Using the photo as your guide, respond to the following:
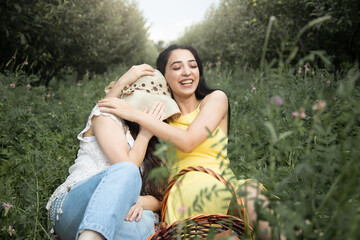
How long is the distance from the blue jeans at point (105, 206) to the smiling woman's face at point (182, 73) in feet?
3.10

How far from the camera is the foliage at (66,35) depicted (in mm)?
5086

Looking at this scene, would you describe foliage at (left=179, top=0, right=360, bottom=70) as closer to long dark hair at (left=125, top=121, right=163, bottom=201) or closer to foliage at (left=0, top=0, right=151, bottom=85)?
long dark hair at (left=125, top=121, right=163, bottom=201)

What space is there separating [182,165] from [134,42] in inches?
439

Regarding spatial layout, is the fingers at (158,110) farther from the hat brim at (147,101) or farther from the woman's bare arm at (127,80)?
the woman's bare arm at (127,80)

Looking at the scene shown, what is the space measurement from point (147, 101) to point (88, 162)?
602 millimetres

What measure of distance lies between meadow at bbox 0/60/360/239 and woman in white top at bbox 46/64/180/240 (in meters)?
0.24

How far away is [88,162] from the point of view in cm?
221

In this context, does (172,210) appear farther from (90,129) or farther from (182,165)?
(90,129)

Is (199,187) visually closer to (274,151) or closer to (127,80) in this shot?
(127,80)

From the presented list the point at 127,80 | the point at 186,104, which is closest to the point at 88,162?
the point at 127,80

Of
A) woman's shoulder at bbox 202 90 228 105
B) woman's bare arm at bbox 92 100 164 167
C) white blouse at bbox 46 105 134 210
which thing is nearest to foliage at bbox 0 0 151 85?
white blouse at bbox 46 105 134 210

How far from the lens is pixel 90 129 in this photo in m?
2.35

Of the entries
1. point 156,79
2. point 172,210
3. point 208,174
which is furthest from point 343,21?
point 172,210

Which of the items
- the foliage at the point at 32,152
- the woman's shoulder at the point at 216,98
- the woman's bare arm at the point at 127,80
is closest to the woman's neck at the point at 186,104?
the woman's shoulder at the point at 216,98
